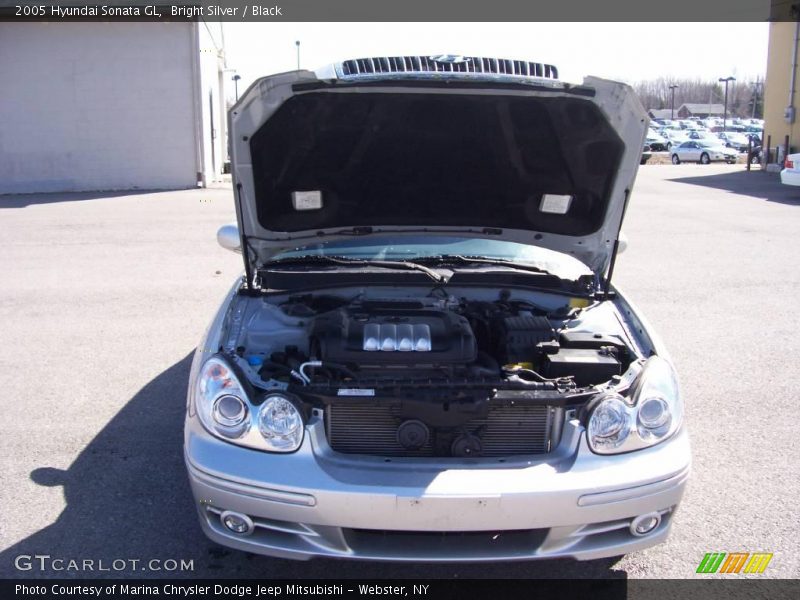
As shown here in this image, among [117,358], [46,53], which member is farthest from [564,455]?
[46,53]

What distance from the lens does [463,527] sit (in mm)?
2854

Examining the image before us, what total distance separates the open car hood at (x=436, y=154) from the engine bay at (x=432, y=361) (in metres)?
0.53

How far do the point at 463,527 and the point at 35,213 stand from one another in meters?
15.5

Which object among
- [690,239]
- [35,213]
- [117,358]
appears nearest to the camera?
[117,358]

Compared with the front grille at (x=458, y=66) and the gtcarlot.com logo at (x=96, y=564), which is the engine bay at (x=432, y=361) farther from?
the front grille at (x=458, y=66)

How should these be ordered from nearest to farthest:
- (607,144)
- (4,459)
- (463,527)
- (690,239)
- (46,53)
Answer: (463,527) < (607,144) < (4,459) < (690,239) < (46,53)

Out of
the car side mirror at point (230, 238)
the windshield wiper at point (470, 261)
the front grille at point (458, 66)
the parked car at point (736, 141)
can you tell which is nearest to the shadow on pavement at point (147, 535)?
the car side mirror at point (230, 238)

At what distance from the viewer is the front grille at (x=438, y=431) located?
3150 millimetres

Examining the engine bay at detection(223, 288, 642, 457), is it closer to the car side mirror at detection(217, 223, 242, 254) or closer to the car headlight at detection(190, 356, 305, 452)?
the car headlight at detection(190, 356, 305, 452)

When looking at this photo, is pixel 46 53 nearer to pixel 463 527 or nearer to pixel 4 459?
pixel 4 459

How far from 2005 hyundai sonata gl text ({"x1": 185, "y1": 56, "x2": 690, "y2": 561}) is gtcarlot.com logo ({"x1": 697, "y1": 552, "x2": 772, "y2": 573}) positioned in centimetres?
54

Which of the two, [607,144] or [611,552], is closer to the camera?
[611,552]

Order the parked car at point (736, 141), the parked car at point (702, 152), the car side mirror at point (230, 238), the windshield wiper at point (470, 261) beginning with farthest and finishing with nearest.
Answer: the parked car at point (736, 141) → the parked car at point (702, 152) → the car side mirror at point (230, 238) → the windshield wiper at point (470, 261)

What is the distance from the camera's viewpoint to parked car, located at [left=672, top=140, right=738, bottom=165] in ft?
126
